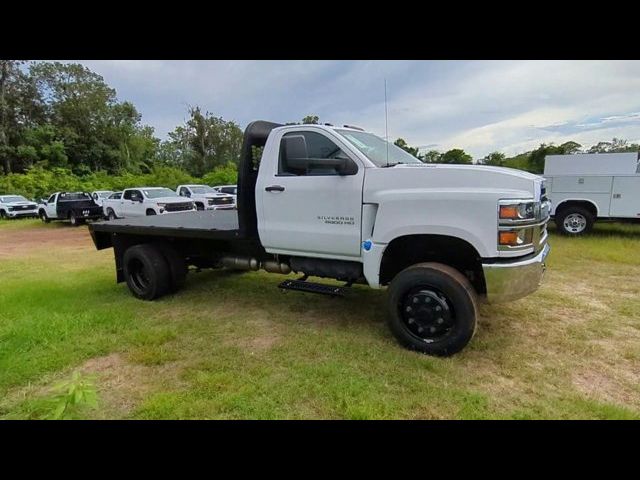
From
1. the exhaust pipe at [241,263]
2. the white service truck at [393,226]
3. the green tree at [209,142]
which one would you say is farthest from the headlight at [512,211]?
the green tree at [209,142]

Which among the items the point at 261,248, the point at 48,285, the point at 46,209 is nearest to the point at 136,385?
the point at 261,248

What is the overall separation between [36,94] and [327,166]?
2015 inches

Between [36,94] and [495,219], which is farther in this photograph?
[36,94]

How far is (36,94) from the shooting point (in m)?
41.2

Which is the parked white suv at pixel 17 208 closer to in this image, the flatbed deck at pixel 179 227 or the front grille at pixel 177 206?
the front grille at pixel 177 206

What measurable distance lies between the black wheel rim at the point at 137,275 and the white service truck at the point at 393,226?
0.88m

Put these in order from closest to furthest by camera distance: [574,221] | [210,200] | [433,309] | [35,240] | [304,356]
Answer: [433,309]
[304,356]
[574,221]
[35,240]
[210,200]

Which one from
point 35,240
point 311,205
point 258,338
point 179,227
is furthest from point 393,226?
point 35,240

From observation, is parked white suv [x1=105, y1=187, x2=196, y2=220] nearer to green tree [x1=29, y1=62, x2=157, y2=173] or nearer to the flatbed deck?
the flatbed deck

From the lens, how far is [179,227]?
16.2 feet

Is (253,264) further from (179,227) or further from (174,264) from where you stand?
(174,264)

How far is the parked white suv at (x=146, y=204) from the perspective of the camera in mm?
13531

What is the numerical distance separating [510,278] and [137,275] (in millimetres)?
4844
